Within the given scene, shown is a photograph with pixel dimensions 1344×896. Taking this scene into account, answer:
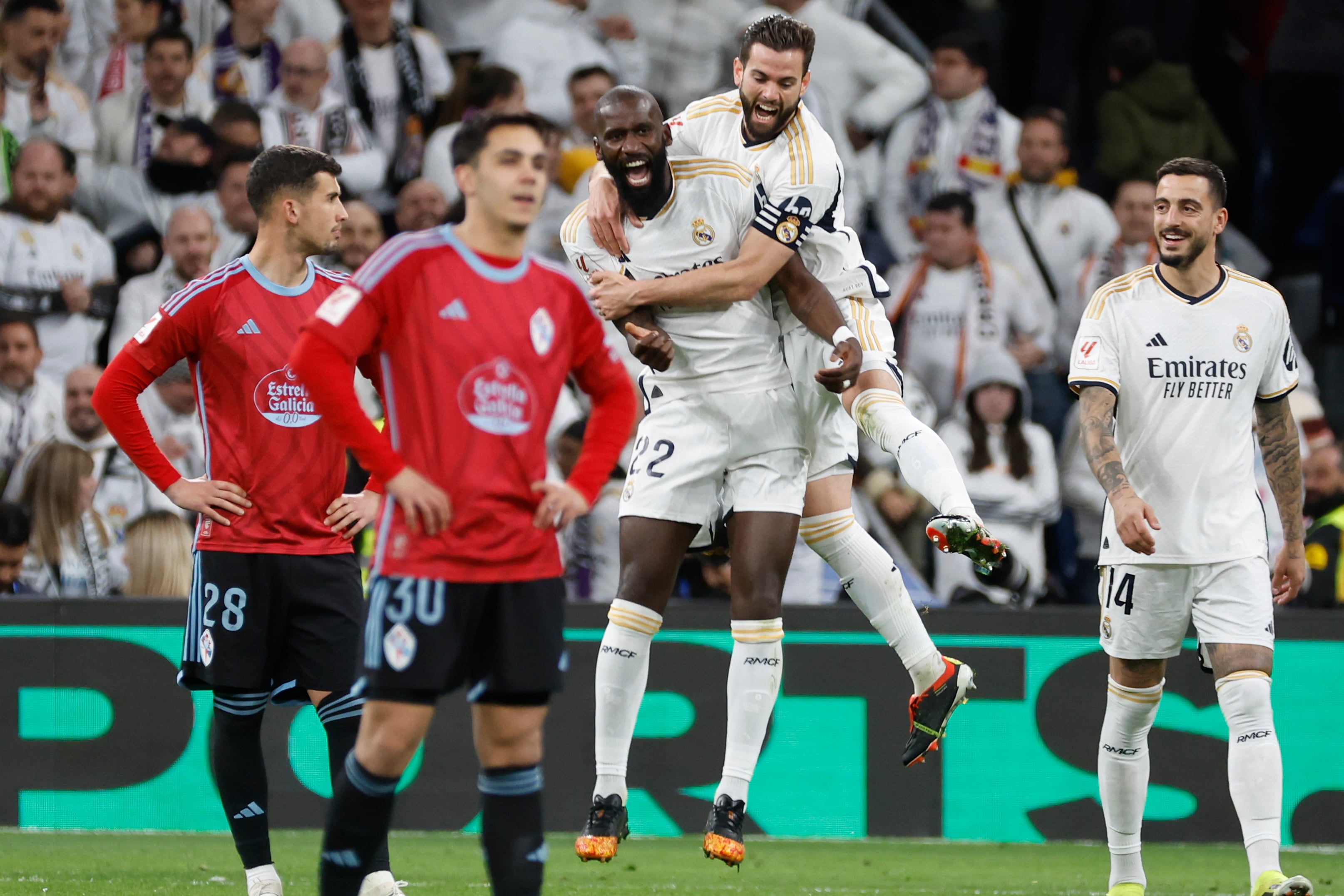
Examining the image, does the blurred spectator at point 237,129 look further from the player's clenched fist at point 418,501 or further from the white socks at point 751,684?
the player's clenched fist at point 418,501

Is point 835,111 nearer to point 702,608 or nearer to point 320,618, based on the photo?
point 702,608

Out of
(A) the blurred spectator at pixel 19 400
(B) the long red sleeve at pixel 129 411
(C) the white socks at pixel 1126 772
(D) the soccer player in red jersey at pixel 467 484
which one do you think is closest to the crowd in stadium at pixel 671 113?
(A) the blurred spectator at pixel 19 400

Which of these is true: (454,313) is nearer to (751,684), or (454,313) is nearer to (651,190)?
(651,190)

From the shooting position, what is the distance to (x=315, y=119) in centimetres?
1078

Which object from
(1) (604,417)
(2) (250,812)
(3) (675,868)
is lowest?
(3) (675,868)

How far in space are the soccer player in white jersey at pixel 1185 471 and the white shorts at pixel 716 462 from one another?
121 centimetres

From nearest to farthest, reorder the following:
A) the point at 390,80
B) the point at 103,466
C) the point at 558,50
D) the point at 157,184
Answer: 1. the point at 103,466
2. the point at 157,184
3. the point at 390,80
4. the point at 558,50

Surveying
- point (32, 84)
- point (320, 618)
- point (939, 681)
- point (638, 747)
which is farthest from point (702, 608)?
point (32, 84)

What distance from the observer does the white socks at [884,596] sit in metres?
6.10

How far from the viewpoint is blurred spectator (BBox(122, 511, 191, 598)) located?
8.93m

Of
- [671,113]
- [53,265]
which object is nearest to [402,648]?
[53,265]

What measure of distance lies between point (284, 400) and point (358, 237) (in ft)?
15.4

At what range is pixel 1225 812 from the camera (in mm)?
8742

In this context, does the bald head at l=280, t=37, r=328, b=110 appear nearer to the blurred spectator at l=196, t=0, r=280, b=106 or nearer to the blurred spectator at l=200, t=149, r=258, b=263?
the blurred spectator at l=196, t=0, r=280, b=106
